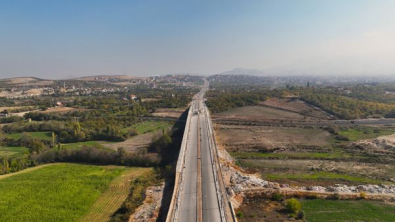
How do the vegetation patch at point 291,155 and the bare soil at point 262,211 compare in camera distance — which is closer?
the bare soil at point 262,211

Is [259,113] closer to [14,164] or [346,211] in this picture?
[346,211]

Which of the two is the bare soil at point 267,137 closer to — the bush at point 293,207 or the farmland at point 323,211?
the farmland at point 323,211

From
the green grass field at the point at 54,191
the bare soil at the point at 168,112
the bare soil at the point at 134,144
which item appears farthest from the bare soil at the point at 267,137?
the green grass field at the point at 54,191

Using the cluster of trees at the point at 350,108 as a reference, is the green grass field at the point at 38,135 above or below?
below

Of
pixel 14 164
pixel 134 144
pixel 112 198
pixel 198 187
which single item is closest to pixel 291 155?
pixel 198 187

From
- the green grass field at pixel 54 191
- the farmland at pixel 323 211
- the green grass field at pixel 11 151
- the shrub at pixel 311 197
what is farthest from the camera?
the green grass field at pixel 11 151

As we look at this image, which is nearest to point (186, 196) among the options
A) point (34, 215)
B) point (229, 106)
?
point (34, 215)
